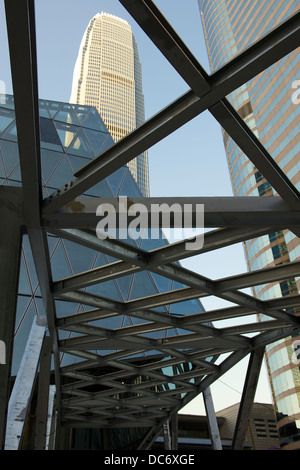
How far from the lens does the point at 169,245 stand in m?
13.1

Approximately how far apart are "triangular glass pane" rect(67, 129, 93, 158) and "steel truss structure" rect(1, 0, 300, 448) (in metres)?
12.6

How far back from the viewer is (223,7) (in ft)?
316

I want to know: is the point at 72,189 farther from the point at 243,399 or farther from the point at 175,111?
the point at 243,399

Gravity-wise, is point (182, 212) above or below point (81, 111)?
below

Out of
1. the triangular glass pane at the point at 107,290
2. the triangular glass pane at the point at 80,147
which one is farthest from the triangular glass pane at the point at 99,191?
the triangular glass pane at the point at 107,290

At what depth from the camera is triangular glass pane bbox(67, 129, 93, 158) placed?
28312 millimetres

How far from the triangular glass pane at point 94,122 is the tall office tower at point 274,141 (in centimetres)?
1529

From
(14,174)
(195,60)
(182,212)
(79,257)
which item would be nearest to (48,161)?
(14,174)

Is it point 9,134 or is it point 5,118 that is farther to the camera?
point 5,118

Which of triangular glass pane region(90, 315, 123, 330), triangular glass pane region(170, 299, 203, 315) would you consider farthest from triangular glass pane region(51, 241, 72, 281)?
triangular glass pane region(170, 299, 203, 315)

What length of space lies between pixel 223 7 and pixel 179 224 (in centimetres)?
10117

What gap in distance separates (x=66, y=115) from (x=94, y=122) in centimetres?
211

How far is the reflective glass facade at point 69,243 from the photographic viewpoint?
22.5 m

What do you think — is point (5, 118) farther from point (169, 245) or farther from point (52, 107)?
point (169, 245)
